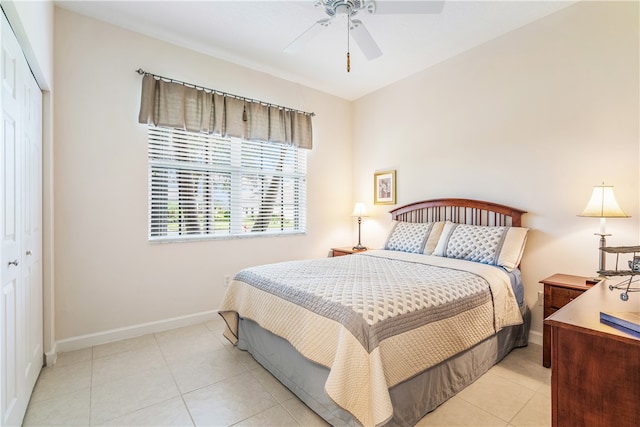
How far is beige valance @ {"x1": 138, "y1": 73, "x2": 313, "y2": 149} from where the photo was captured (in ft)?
9.84

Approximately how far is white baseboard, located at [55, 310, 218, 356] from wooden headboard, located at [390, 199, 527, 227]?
2.55 metres

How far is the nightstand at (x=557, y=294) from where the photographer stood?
2248 millimetres

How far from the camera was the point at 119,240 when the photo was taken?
114 inches

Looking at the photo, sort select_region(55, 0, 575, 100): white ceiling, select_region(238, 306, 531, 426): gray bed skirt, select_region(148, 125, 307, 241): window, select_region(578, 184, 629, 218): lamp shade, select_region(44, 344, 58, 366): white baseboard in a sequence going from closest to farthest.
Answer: select_region(238, 306, 531, 426): gray bed skirt
select_region(578, 184, 629, 218): lamp shade
select_region(44, 344, 58, 366): white baseboard
select_region(55, 0, 575, 100): white ceiling
select_region(148, 125, 307, 241): window

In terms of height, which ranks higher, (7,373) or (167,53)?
(167,53)

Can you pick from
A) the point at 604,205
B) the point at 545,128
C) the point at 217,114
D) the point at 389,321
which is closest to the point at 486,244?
the point at 604,205

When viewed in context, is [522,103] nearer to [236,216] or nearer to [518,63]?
[518,63]

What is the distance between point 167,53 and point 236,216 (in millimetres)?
1804

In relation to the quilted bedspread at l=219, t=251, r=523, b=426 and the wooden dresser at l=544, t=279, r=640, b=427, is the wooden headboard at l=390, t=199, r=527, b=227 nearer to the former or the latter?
the quilted bedspread at l=219, t=251, r=523, b=426

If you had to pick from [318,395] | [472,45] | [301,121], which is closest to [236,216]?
[301,121]

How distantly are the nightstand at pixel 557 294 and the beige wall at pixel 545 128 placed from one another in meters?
0.32

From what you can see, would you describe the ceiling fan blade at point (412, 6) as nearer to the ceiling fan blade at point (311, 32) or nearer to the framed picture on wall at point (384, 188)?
the ceiling fan blade at point (311, 32)

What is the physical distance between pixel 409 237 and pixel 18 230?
312cm

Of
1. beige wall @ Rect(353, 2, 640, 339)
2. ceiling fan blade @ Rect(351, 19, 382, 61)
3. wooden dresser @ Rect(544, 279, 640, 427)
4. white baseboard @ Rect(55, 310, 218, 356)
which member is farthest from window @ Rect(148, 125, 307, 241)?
wooden dresser @ Rect(544, 279, 640, 427)
